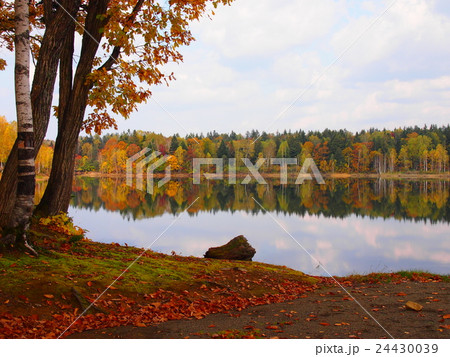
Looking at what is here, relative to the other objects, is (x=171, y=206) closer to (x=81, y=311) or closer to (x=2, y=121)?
(x=81, y=311)

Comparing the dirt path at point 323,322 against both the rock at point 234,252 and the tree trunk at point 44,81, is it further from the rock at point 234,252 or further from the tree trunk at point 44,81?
the rock at point 234,252

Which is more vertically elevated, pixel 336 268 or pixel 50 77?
pixel 50 77

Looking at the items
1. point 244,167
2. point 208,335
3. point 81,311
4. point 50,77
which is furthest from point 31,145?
point 244,167

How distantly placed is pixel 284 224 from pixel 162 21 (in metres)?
22.6

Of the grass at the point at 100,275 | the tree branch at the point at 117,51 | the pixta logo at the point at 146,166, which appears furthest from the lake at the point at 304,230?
the pixta logo at the point at 146,166

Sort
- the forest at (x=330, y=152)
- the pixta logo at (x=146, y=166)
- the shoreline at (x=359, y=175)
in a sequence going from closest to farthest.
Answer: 1. the pixta logo at (x=146, y=166)
2. the forest at (x=330, y=152)
3. the shoreline at (x=359, y=175)

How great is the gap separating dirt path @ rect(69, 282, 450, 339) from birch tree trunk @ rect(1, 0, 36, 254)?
10.5 ft

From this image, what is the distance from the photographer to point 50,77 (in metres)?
9.26

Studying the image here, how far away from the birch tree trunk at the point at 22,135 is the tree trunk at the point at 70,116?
8.84 feet

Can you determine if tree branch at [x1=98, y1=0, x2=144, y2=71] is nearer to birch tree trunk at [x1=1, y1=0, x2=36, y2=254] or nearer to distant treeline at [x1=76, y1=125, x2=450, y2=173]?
birch tree trunk at [x1=1, y1=0, x2=36, y2=254]

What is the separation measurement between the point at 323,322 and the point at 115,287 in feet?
12.1

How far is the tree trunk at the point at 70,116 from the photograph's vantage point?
409 inches

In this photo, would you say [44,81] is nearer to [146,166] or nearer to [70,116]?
[70,116]

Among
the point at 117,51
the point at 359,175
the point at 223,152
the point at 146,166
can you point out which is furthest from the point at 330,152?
the point at 117,51
